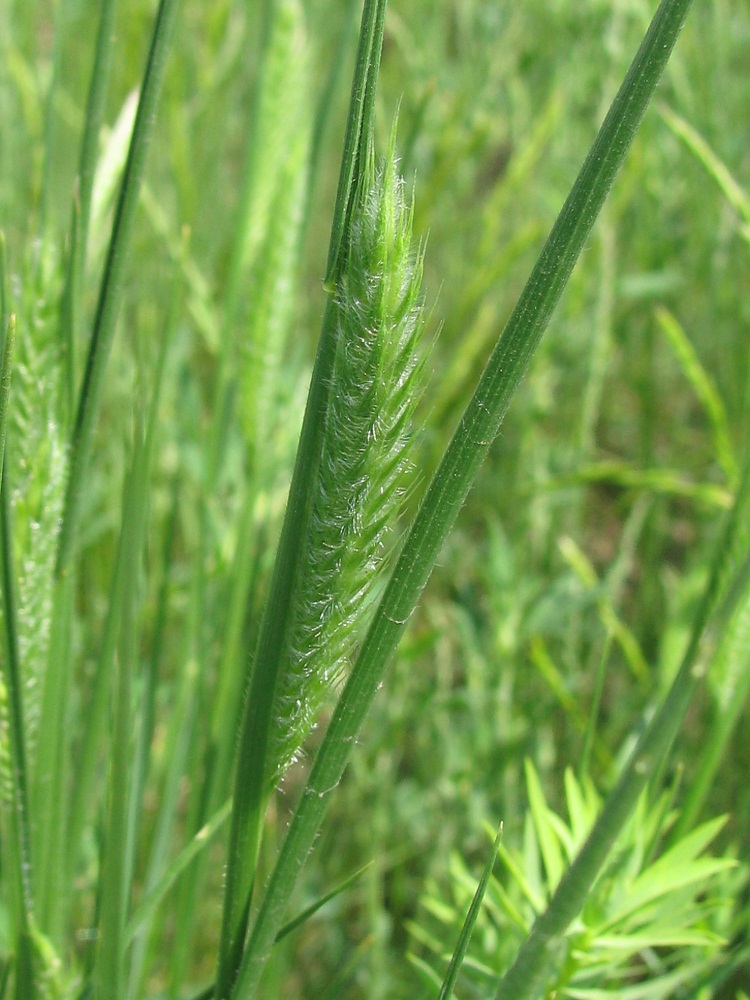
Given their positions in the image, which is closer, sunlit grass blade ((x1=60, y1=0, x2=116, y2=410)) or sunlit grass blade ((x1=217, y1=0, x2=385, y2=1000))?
sunlit grass blade ((x1=217, y1=0, x2=385, y2=1000))

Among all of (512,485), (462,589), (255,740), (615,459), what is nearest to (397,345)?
(255,740)

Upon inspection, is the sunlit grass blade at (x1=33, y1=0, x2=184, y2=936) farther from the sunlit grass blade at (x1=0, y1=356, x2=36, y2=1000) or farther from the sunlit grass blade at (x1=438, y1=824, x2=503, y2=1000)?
the sunlit grass blade at (x1=438, y1=824, x2=503, y2=1000)

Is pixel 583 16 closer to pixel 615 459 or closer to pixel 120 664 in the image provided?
pixel 615 459

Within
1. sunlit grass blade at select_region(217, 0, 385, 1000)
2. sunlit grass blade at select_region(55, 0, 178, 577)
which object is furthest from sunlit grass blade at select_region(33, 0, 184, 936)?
sunlit grass blade at select_region(217, 0, 385, 1000)

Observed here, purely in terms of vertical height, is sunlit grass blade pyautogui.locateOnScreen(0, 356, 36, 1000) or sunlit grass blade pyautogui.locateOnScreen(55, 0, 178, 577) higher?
sunlit grass blade pyautogui.locateOnScreen(55, 0, 178, 577)

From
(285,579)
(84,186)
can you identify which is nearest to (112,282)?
(84,186)

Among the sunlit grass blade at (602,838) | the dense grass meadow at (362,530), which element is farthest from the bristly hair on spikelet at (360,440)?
the sunlit grass blade at (602,838)

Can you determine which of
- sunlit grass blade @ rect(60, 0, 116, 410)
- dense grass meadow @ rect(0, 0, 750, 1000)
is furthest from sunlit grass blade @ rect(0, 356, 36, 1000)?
sunlit grass blade @ rect(60, 0, 116, 410)
